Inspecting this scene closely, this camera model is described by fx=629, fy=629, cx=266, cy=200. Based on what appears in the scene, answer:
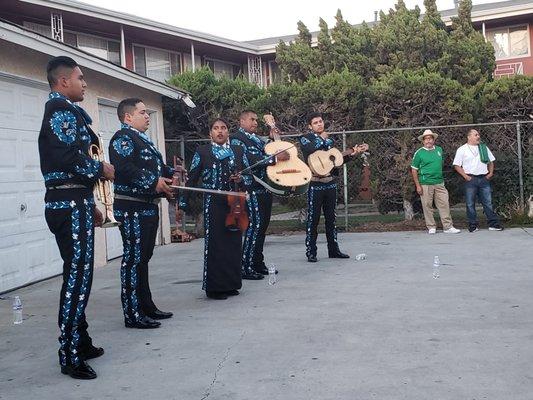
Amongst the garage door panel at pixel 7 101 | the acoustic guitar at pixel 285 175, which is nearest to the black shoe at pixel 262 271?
the acoustic guitar at pixel 285 175

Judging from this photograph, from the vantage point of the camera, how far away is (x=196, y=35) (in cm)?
2108

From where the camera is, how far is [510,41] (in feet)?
73.2

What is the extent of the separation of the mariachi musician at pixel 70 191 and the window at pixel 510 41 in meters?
20.7

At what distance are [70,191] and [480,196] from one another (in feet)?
30.0

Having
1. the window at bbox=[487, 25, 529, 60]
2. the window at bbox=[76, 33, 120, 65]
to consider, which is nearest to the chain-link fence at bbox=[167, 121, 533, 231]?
the window at bbox=[76, 33, 120, 65]

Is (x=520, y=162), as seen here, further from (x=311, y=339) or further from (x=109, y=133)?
(x=311, y=339)

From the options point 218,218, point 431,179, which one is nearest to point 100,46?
point 431,179

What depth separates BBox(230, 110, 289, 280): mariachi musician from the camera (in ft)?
25.2

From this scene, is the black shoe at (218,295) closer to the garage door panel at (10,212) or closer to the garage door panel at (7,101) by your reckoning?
the garage door panel at (10,212)

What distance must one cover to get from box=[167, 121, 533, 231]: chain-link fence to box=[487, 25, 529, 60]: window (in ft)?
36.5

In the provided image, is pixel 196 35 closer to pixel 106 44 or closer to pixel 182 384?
pixel 106 44

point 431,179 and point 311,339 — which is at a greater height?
point 431,179

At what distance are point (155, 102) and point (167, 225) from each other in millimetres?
2395

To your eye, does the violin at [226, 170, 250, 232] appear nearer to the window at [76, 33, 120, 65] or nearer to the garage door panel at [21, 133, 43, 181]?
the garage door panel at [21, 133, 43, 181]
